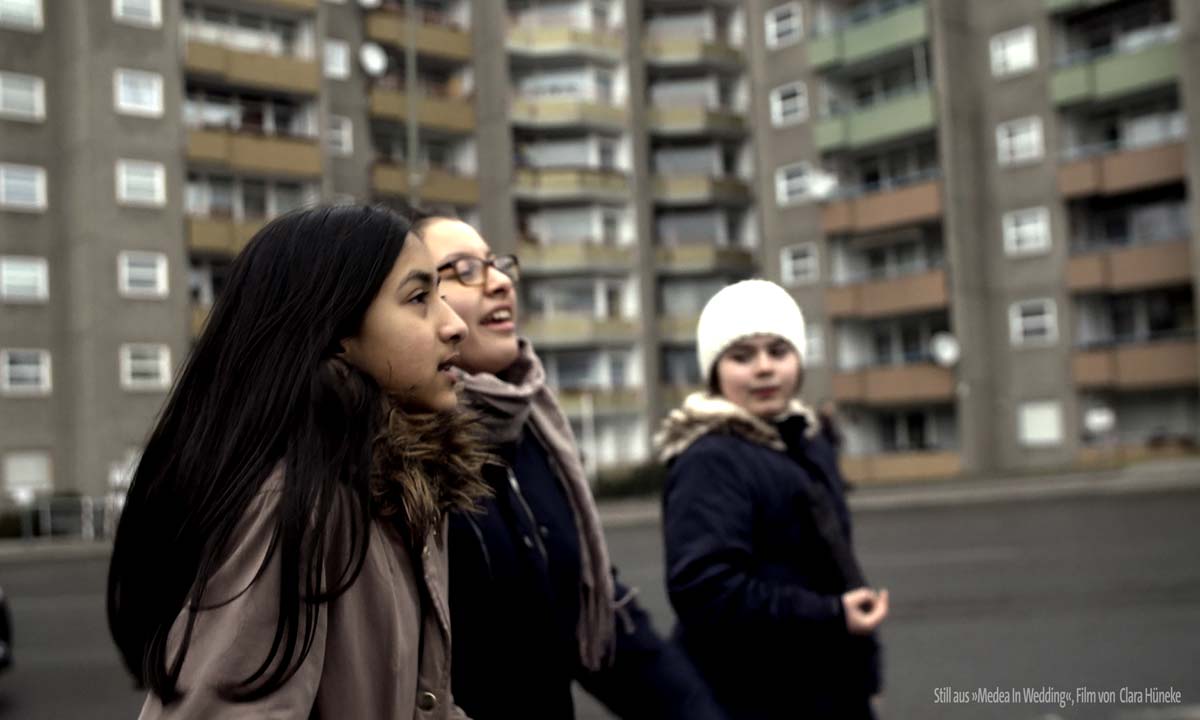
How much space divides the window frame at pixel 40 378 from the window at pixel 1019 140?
31.0 m

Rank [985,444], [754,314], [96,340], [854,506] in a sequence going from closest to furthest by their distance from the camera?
[754,314]
[854,506]
[96,340]
[985,444]

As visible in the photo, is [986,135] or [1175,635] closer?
[1175,635]

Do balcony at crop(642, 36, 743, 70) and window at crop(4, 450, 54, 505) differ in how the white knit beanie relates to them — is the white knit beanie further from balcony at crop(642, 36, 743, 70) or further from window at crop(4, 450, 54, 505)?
balcony at crop(642, 36, 743, 70)

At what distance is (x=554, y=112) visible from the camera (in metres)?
50.0

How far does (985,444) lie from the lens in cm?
3891

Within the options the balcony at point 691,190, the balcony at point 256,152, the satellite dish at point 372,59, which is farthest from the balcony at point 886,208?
the balcony at point 256,152

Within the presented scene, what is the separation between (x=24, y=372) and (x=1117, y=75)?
3419 cm

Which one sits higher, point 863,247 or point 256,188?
point 256,188

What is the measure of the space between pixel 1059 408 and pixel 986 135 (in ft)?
31.7

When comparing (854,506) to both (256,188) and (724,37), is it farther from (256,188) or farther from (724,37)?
(724,37)

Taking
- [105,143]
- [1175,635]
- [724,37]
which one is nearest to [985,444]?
[724,37]

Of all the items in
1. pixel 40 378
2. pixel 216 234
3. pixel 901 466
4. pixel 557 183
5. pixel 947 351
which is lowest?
pixel 901 466

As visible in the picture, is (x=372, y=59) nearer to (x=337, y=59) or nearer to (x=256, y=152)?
(x=337, y=59)

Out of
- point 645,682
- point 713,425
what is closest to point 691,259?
point 713,425
